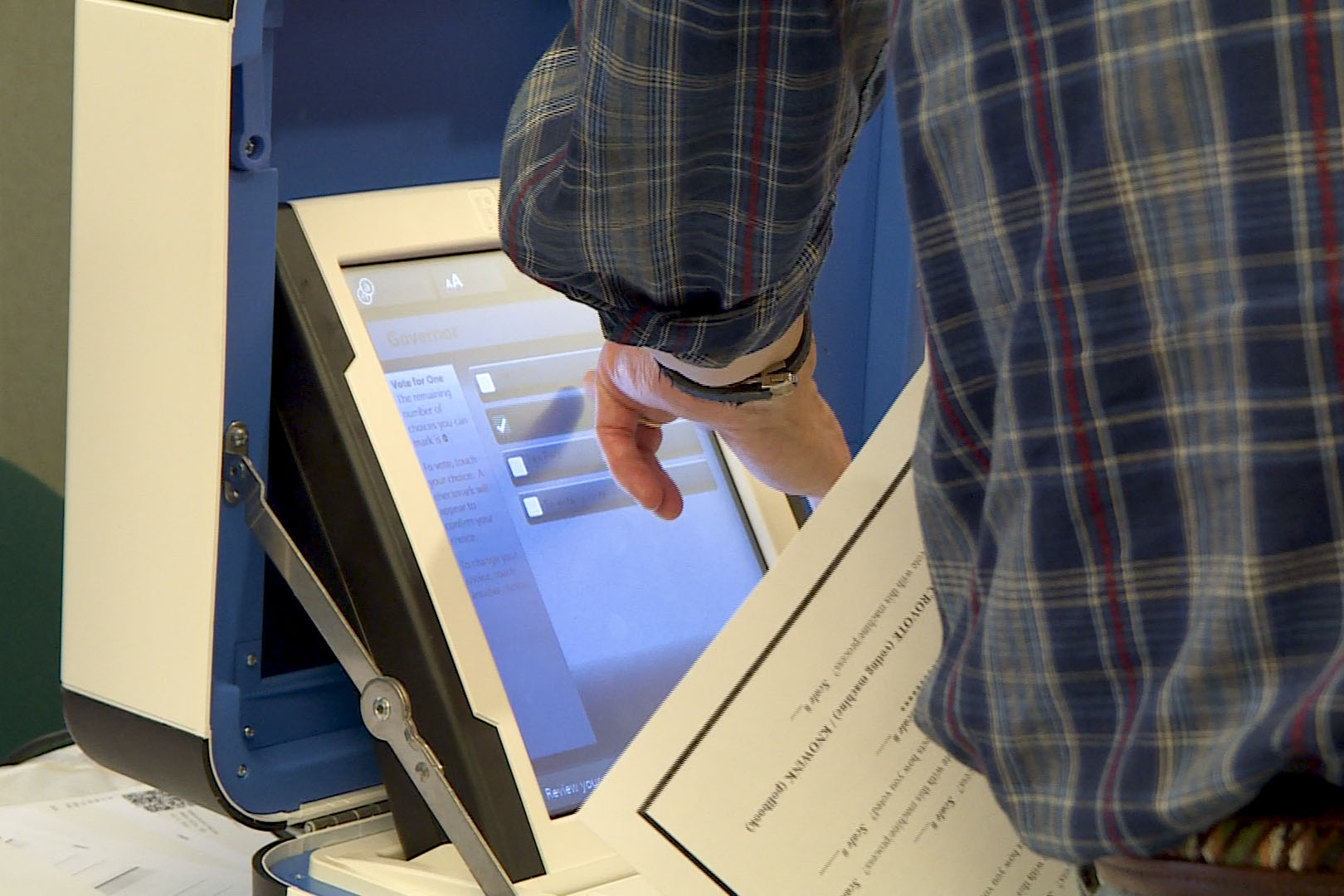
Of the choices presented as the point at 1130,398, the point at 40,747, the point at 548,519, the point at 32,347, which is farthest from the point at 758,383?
the point at 32,347

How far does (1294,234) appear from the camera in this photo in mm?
257

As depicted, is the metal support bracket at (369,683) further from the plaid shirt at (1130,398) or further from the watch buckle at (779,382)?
the plaid shirt at (1130,398)

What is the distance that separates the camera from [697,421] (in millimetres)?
672

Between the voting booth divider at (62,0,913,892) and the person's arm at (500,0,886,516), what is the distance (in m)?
0.16

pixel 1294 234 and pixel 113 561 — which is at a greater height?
pixel 1294 234

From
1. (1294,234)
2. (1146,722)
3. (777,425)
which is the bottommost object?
(777,425)

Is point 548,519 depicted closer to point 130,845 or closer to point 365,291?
point 365,291

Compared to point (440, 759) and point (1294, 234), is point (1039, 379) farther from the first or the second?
point (440, 759)

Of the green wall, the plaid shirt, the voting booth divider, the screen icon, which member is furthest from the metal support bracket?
the green wall

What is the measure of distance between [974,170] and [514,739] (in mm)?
432

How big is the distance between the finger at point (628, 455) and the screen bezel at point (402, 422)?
0.10 m

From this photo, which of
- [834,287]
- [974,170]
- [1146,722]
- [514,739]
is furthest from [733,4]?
[834,287]

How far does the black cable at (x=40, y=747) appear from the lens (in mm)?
838

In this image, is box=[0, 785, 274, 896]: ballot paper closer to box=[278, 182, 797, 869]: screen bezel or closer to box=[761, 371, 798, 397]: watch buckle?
box=[278, 182, 797, 869]: screen bezel
